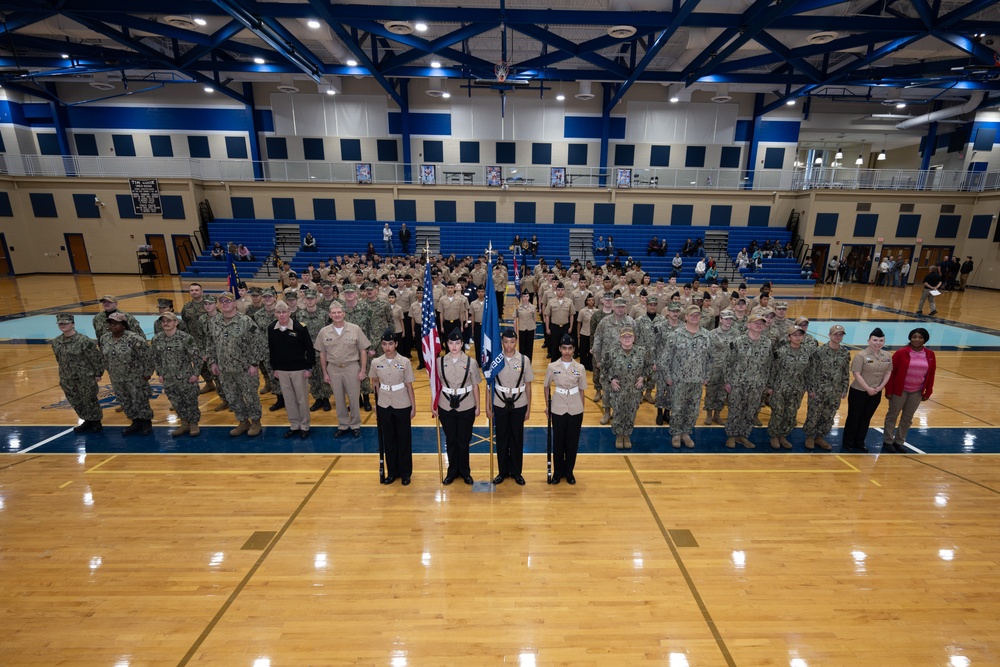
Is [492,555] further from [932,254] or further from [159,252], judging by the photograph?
[932,254]

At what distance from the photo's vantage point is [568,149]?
3206 centimetres

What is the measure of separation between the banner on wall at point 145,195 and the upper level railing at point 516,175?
461mm

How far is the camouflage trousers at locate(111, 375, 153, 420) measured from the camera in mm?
7379

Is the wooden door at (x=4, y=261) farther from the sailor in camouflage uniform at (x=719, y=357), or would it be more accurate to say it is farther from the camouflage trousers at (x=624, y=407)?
the sailor in camouflage uniform at (x=719, y=357)

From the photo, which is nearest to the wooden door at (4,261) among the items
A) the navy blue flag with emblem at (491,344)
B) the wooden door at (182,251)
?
the wooden door at (182,251)

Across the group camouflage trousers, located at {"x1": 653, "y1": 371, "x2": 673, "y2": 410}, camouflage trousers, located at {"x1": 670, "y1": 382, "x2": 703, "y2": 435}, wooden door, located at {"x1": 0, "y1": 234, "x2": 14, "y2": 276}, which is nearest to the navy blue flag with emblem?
camouflage trousers, located at {"x1": 670, "y1": 382, "x2": 703, "y2": 435}

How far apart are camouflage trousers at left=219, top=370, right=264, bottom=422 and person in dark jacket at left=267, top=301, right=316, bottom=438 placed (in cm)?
58

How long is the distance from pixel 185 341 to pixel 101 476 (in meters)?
2.19

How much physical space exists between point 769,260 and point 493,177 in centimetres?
1828

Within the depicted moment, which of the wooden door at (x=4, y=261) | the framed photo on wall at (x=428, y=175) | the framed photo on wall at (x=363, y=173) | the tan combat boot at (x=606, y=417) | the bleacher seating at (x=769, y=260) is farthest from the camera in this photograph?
the framed photo on wall at (x=428, y=175)

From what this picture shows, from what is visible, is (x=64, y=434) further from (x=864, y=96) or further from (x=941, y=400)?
(x=864, y=96)

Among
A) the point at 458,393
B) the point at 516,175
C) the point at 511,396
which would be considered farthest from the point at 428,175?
the point at 511,396

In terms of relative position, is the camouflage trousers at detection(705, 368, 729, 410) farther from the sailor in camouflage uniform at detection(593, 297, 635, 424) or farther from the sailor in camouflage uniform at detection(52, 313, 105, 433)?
the sailor in camouflage uniform at detection(52, 313, 105, 433)

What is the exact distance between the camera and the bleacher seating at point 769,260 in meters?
27.0
